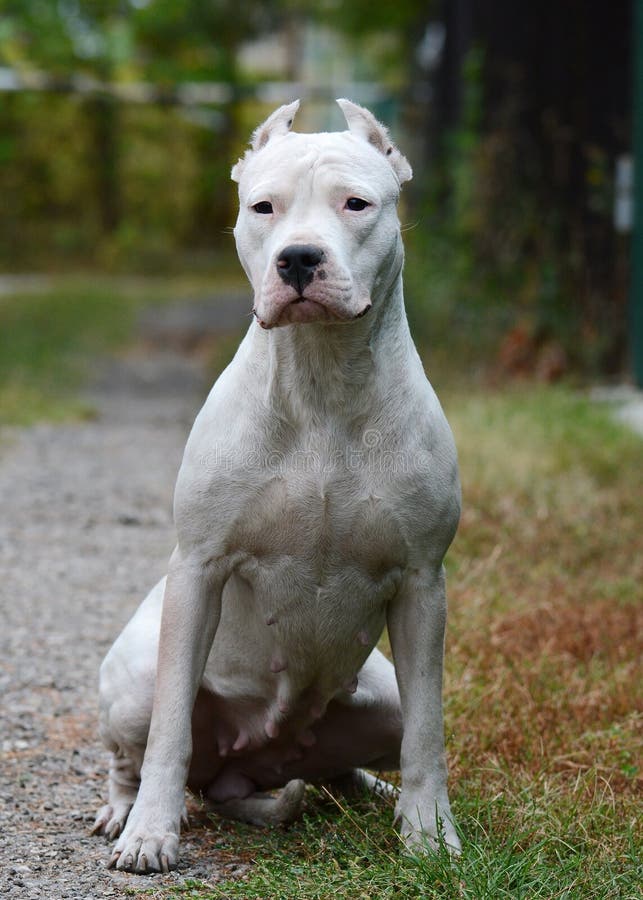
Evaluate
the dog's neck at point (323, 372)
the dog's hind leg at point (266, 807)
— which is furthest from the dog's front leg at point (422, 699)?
the dog's neck at point (323, 372)

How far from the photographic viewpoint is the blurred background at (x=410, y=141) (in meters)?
10.2

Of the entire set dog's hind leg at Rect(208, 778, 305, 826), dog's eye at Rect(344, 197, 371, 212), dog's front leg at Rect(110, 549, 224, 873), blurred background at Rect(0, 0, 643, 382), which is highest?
blurred background at Rect(0, 0, 643, 382)

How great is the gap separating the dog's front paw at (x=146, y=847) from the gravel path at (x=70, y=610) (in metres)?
0.03

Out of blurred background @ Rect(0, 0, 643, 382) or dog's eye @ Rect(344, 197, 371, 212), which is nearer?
dog's eye @ Rect(344, 197, 371, 212)

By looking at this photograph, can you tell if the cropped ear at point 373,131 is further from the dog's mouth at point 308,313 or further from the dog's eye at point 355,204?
the dog's mouth at point 308,313

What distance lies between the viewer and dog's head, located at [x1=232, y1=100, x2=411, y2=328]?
8.84 ft

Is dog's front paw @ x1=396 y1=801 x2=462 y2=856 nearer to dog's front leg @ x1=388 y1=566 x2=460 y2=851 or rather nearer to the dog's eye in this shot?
dog's front leg @ x1=388 y1=566 x2=460 y2=851

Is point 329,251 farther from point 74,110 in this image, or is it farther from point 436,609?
point 74,110

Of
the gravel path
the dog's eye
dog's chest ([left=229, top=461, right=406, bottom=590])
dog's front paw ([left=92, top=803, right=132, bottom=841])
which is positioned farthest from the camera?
dog's front paw ([left=92, top=803, right=132, bottom=841])

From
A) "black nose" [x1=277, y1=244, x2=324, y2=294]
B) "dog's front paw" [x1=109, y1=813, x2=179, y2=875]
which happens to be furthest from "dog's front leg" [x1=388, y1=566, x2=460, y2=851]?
"black nose" [x1=277, y1=244, x2=324, y2=294]

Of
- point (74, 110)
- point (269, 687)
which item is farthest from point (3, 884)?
point (74, 110)

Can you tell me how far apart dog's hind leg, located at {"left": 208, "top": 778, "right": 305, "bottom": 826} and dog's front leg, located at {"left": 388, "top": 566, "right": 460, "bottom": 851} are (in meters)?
0.25

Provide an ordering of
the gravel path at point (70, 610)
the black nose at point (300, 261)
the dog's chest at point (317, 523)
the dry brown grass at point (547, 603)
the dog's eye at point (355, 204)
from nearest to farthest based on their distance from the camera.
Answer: the black nose at point (300, 261) → the dog's eye at point (355, 204) → the dog's chest at point (317, 523) → the gravel path at point (70, 610) → the dry brown grass at point (547, 603)

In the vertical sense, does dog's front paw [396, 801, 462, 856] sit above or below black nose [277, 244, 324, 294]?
below
